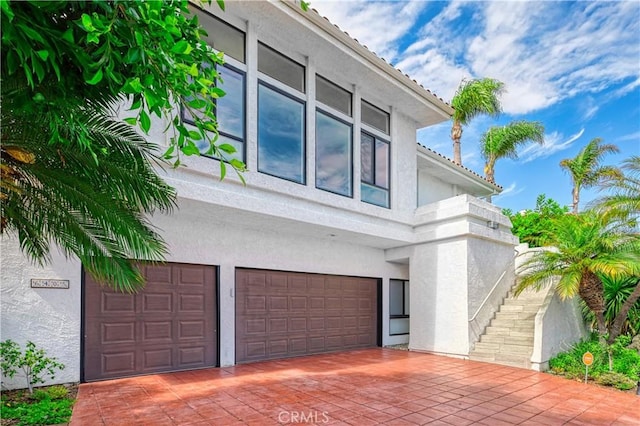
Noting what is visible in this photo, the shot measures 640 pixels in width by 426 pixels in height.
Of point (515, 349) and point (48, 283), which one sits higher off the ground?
point (48, 283)

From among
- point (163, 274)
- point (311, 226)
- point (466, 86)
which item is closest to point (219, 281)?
point (163, 274)

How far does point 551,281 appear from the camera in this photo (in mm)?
11086

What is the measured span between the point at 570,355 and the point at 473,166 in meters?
Result: 18.9

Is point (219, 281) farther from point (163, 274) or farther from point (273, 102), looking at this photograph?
point (273, 102)

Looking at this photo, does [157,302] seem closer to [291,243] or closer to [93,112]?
[291,243]

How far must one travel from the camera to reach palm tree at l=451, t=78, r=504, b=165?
22.0m

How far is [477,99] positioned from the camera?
873 inches

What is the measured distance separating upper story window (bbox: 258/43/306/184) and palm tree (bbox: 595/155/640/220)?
25.4 feet

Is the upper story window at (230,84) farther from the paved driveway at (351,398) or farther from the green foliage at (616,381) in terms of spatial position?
the green foliage at (616,381)

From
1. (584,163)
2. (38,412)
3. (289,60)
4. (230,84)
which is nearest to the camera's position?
(38,412)

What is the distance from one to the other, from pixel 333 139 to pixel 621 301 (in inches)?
361

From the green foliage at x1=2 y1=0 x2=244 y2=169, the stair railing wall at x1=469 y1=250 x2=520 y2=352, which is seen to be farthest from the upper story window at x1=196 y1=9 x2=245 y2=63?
the stair railing wall at x1=469 y1=250 x2=520 y2=352

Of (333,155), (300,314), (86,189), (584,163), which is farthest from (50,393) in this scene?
(584,163)

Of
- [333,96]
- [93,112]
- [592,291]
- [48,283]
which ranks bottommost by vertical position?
[592,291]
